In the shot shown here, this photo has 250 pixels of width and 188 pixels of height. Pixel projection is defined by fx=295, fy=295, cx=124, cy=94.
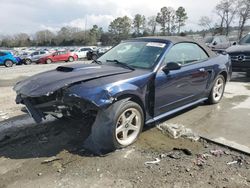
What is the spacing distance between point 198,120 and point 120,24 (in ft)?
241

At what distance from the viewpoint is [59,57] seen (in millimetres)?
30953

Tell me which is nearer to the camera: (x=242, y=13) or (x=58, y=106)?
(x=58, y=106)

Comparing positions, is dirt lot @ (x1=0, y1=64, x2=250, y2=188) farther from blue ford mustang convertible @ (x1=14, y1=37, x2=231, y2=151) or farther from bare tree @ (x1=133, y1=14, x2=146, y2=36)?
bare tree @ (x1=133, y1=14, x2=146, y2=36)

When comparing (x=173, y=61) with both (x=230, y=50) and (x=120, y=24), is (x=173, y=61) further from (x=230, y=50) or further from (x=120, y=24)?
(x=120, y=24)

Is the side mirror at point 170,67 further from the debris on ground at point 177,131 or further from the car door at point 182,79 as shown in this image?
the debris on ground at point 177,131

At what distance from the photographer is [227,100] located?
6.86 m

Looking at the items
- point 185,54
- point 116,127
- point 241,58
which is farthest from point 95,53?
point 116,127

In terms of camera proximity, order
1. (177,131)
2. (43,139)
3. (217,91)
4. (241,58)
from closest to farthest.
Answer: (43,139) → (177,131) → (217,91) → (241,58)

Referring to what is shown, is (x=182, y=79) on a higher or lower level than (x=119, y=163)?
higher

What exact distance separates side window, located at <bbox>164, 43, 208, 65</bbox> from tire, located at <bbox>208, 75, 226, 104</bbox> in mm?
760

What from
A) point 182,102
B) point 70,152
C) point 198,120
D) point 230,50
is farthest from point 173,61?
point 230,50

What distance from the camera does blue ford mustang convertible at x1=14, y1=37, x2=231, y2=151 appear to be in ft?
12.7

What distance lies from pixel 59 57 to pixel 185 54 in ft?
88.6

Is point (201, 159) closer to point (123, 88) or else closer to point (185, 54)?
point (123, 88)
